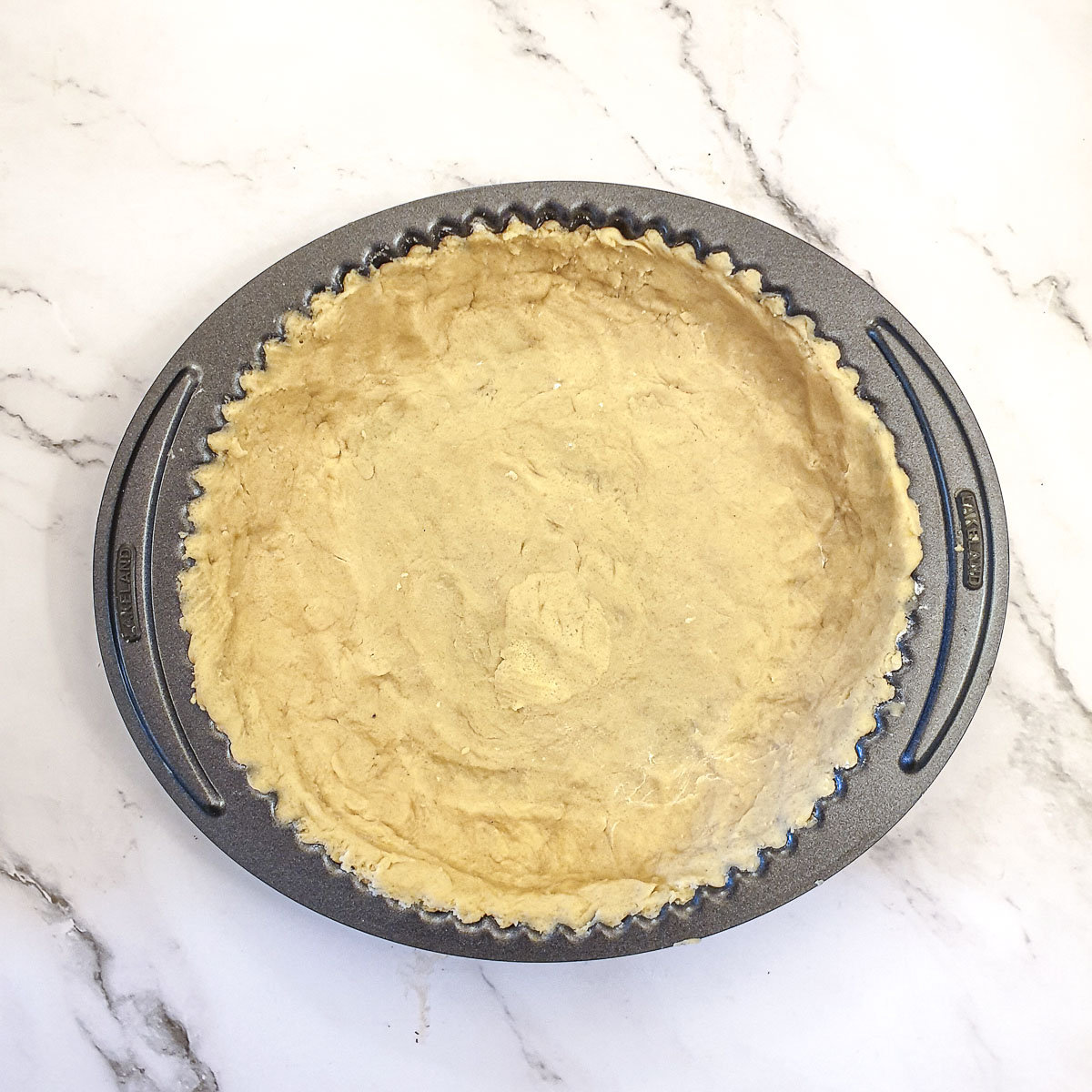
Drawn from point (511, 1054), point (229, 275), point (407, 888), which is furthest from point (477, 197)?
point (511, 1054)

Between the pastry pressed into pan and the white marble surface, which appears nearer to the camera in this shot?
the pastry pressed into pan

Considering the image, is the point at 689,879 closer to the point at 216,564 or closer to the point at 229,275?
the point at 216,564

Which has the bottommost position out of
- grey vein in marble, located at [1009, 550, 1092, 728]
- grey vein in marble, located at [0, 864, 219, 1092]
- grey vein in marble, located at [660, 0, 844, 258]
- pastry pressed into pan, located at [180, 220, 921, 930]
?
grey vein in marble, located at [0, 864, 219, 1092]

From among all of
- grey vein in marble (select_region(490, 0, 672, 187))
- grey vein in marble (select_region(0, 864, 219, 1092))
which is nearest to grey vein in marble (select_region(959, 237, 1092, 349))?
grey vein in marble (select_region(490, 0, 672, 187))

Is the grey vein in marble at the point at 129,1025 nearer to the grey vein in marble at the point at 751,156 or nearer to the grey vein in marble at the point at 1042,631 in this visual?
the grey vein in marble at the point at 1042,631

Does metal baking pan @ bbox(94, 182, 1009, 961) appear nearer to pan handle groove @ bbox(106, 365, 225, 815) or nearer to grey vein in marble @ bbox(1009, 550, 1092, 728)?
pan handle groove @ bbox(106, 365, 225, 815)

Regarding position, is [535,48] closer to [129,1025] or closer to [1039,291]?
[1039,291]

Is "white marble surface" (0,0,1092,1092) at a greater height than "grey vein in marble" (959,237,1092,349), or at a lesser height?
lesser
